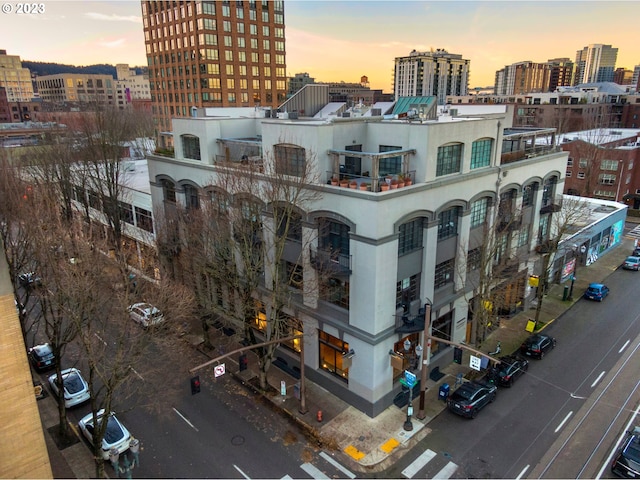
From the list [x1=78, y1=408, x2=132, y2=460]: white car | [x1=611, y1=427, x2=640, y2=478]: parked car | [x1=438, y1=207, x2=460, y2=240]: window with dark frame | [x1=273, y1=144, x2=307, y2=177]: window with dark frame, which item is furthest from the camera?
[x1=438, y1=207, x2=460, y2=240]: window with dark frame

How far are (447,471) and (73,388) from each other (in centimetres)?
2130

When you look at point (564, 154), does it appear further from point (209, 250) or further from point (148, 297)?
point (148, 297)

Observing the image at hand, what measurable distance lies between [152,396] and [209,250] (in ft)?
30.1

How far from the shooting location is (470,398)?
24328mm

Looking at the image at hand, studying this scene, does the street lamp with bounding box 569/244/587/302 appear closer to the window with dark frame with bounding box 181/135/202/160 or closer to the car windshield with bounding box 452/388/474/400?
the car windshield with bounding box 452/388/474/400

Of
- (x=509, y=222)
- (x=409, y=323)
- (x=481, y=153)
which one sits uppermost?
(x=481, y=153)

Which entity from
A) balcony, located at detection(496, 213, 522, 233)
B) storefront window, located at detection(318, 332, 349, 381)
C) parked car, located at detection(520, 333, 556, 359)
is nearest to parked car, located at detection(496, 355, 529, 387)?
parked car, located at detection(520, 333, 556, 359)

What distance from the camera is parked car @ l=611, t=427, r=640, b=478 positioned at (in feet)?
65.4

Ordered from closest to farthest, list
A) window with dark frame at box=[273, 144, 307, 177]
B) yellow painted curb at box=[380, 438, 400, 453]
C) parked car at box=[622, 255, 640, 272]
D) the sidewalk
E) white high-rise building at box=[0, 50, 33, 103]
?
the sidewalk
yellow painted curb at box=[380, 438, 400, 453]
window with dark frame at box=[273, 144, 307, 177]
parked car at box=[622, 255, 640, 272]
white high-rise building at box=[0, 50, 33, 103]

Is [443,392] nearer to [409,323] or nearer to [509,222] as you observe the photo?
[409,323]

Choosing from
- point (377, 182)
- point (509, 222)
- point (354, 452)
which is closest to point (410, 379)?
point (354, 452)

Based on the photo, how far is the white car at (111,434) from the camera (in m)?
21.1

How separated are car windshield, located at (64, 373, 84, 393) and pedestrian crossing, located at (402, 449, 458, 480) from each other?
19061 mm

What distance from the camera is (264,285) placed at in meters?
29.1
